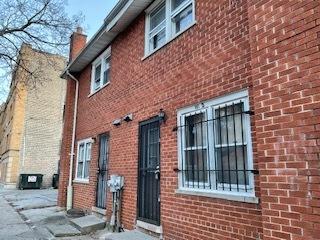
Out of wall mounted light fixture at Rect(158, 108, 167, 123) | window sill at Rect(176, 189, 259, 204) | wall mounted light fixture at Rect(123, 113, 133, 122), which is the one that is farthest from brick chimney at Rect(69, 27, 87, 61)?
window sill at Rect(176, 189, 259, 204)

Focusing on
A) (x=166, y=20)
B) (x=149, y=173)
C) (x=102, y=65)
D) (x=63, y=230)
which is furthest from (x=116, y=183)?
(x=102, y=65)

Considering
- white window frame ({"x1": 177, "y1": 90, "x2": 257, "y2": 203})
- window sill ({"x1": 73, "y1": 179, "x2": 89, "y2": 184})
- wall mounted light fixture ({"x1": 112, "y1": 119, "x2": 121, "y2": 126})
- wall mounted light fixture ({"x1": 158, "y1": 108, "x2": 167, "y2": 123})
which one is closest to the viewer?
white window frame ({"x1": 177, "y1": 90, "x2": 257, "y2": 203})

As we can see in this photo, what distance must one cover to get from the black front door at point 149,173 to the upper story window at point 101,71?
3423 mm

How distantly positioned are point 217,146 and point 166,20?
3.40m

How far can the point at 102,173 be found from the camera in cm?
919

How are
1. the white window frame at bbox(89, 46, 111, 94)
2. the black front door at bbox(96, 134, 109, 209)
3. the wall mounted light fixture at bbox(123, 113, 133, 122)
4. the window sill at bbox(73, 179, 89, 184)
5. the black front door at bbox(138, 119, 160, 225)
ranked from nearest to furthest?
the black front door at bbox(138, 119, 160, 225)
the wall mounted light fixture at bbox(123, 113, 133, 122)
the black front door at bbox(96, 134, 109, 209)
the white window frame at bbox(89, 46, 111, 94)
the window sill at bbox(73, 179, 89, 184)

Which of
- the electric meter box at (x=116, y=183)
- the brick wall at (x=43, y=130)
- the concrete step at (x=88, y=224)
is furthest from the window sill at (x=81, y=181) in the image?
the brick wall at (x=43, y=130)

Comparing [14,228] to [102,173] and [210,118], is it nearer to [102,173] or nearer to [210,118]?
Result: [102,173]

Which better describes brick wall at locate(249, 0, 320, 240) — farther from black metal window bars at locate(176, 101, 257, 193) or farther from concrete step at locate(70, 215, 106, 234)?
concrete step at locate(70, 215, 106, 234)

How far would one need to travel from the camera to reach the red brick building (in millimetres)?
3209

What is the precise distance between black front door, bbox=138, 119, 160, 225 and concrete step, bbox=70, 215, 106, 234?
166 centimetres

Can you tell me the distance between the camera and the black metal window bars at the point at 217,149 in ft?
14.7

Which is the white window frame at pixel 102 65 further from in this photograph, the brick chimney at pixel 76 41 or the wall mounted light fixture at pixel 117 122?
the brick chimney at pixel 76 41

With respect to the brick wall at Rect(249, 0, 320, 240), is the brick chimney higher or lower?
higher
